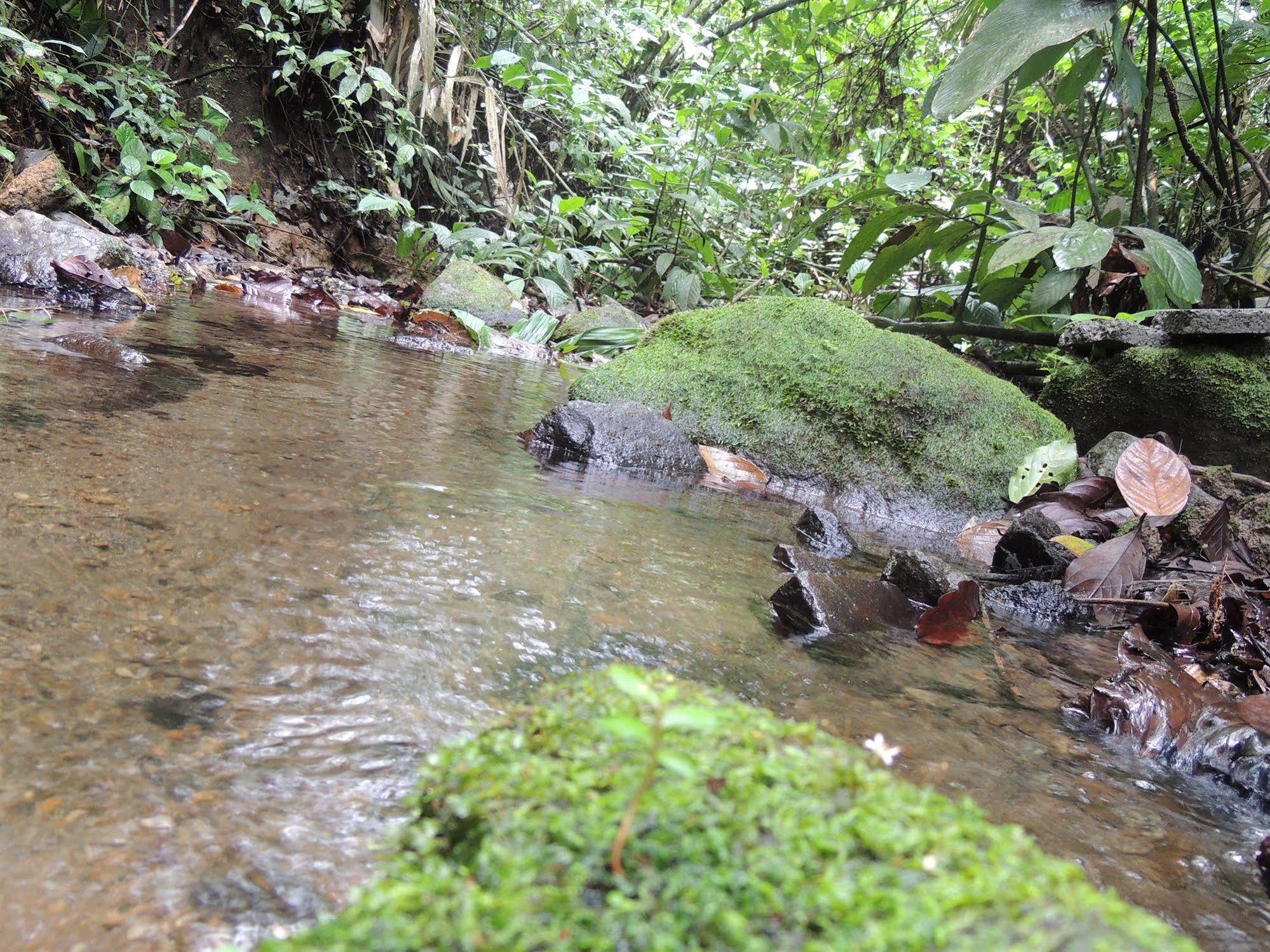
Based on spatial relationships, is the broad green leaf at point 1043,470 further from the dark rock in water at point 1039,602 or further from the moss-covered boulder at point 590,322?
the moss-covered boulder at point 590,322

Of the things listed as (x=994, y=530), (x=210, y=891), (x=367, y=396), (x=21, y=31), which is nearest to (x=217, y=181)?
(x=21, y=31)

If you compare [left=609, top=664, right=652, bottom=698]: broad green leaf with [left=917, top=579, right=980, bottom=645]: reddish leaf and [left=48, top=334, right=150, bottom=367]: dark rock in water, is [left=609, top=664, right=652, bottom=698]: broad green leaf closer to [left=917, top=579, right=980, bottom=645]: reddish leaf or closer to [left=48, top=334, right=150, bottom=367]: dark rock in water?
[left=917, top=579, right=980, bottom=645]: reddish leaf

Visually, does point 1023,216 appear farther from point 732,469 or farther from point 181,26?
point 181,26

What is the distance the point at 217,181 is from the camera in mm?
7594

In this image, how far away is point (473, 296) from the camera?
7.62 meters

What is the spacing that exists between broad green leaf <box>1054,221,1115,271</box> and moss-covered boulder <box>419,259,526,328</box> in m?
4.74

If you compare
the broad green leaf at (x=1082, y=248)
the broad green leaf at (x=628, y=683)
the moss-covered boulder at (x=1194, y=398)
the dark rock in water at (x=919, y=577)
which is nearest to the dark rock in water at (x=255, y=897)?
the broad green leaf at (x=628, y=683)

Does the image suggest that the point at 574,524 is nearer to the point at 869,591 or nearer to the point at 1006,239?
the point at 869,591

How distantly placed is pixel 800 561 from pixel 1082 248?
2.76 metres

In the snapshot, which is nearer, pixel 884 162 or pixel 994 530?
pixel 994 530

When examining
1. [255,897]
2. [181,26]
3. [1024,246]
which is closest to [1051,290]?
[1024,246]

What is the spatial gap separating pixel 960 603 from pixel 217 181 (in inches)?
304

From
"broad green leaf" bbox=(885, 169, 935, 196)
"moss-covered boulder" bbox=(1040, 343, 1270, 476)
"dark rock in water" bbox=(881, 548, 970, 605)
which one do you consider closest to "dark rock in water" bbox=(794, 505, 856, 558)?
"dark rock in water" bbox=(881, 548, 970, 605)

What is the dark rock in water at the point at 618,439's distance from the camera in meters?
3.57
